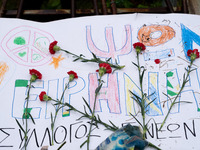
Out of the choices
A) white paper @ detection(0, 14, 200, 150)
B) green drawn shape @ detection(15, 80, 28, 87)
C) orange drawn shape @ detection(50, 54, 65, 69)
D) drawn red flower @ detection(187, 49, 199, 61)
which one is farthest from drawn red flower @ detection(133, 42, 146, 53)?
green drawn shape @ detection(15, 80, 28, 87)

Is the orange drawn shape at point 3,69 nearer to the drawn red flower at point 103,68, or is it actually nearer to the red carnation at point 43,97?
the red carnation at point 43,97

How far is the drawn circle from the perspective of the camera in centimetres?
84

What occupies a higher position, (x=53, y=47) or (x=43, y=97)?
(x=53, y=47)

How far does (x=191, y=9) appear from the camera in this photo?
44.2 inches

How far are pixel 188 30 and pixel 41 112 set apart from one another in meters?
0.57

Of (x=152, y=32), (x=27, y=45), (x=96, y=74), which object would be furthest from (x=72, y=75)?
(x=152, y=32)

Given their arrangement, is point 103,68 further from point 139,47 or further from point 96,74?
point 139,47

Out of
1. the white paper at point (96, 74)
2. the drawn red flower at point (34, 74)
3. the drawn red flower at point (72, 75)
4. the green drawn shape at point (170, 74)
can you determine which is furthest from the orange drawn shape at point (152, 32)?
the drawn red flower at point (34, 74)

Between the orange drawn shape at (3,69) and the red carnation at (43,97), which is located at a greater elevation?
the orange drawn shape at (3,69)

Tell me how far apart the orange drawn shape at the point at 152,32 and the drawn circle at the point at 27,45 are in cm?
32

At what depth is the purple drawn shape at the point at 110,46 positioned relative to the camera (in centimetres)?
85

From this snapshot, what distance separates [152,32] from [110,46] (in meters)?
0.16

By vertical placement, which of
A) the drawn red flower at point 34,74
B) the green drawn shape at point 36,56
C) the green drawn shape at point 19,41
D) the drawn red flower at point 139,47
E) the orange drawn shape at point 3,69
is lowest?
the drawn red flower at point 34,74

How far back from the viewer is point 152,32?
2.91ft
